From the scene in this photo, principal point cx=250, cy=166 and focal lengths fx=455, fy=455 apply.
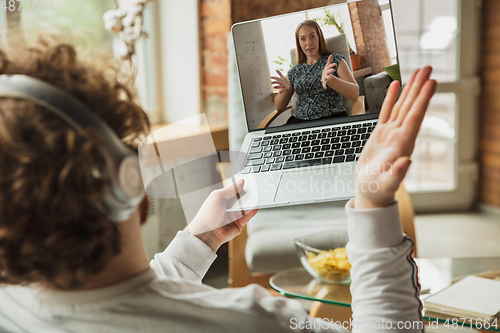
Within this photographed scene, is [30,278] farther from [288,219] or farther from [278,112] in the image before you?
[288,219]

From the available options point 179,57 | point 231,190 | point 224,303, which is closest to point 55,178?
point 224,303

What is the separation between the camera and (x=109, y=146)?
356mm

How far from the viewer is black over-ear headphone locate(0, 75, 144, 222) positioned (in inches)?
13.5

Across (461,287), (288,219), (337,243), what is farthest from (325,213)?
(461,287)

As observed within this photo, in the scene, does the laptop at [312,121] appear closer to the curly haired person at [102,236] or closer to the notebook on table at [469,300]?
the curly haired person at [102,236]

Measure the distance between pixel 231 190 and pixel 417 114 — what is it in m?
0.26

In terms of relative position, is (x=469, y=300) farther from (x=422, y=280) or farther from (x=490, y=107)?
(x=490, y=107)

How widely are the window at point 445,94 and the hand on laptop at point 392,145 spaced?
264cm

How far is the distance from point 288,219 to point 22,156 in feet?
5.04

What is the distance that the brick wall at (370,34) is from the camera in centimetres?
58

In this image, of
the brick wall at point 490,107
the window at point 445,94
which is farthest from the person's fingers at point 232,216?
the brick wall at point 490,107

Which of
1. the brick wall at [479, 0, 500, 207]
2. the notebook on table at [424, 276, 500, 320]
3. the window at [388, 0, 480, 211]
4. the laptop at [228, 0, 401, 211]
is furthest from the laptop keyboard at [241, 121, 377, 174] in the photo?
the brick wall at [479, 0, 500, 207]

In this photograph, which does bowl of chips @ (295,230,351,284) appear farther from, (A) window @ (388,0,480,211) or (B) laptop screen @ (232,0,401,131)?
(A) window @ (388,0,480,211)

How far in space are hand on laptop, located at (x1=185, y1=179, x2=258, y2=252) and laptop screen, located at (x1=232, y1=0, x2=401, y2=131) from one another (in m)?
0.13
